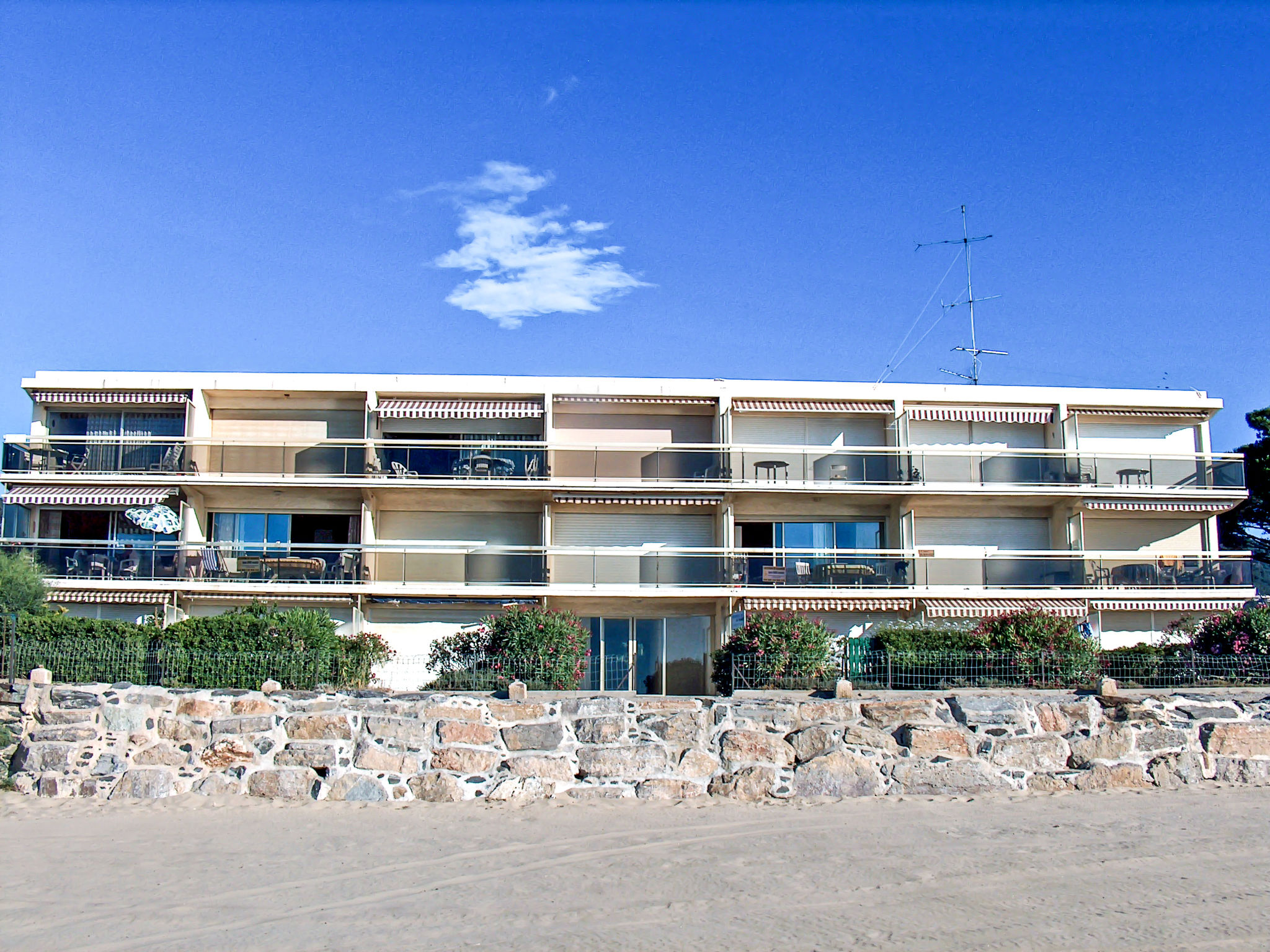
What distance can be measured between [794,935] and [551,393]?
21.5m

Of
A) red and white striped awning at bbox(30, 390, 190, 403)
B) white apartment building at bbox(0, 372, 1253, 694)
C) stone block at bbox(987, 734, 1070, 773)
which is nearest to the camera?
stone block at bbox(987, 734, 1070, 773)

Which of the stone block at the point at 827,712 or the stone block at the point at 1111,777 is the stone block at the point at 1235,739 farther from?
the stone block at the point at 827,712

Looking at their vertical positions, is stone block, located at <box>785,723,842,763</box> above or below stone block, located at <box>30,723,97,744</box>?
below

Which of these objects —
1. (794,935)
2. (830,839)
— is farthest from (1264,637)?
(794,935)

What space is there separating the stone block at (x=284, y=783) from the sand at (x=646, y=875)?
0.21 m

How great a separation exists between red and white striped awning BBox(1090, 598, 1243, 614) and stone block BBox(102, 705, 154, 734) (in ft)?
76.5

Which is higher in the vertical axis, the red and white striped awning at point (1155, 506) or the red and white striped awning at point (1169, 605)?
the red and white striped awning at point (1155, 506)

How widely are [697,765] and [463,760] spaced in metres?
2.76

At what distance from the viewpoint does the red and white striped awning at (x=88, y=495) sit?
26.7 meters

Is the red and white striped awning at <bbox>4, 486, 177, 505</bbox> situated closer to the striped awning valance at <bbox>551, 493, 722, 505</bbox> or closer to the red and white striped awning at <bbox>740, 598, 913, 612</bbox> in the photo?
the striped awning valance at <bbox>551, 493, 722, 505</bbox>

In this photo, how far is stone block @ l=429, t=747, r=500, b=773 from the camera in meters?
12.4

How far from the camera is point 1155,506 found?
28.6 meters

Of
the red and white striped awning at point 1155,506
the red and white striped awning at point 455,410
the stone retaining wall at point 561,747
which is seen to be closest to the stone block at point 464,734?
the stone retaining wall at point 561,747

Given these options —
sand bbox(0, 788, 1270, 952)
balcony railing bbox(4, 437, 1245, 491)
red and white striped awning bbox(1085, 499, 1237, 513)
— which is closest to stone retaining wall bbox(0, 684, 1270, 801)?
sand bbox(0, 788, 1270, 952)
